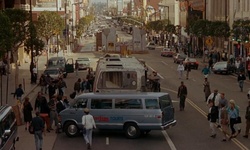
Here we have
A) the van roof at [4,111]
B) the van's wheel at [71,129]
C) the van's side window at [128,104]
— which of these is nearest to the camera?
the van roof at [4,111]

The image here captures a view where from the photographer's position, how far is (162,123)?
23.2 meters

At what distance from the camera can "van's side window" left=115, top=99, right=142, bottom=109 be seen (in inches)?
923

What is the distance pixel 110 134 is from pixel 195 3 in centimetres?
8401

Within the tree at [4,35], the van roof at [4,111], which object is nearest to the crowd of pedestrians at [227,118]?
the van roof at [4,111]

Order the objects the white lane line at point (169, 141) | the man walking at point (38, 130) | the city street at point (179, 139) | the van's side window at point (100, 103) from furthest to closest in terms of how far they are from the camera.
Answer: the van's side window at point (100, 103) < the city street at point (179, 139) < the white lane line at point (169, 141) < the man walking at point (38, 130)

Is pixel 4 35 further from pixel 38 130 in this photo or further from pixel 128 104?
pixel 38 130

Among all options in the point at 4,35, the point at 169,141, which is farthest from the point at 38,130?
the point at 4,35

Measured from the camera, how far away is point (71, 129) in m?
24.3

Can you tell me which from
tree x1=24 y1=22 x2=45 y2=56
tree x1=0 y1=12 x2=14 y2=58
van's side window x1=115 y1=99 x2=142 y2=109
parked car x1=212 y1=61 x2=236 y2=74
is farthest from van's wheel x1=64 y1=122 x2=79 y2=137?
parked car x1=212 y1=61 x2=236 y2=74

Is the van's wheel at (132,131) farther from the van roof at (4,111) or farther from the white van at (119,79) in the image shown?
the van roof at (4,111)

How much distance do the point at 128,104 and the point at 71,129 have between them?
2385 mm

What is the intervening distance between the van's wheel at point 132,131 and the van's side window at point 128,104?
635 mm

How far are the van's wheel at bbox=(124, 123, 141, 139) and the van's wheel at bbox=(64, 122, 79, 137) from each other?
1.90 metres

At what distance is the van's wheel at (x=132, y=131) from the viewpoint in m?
23.5
